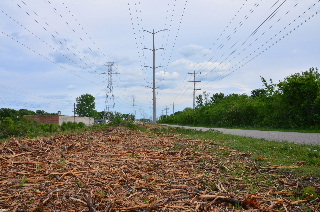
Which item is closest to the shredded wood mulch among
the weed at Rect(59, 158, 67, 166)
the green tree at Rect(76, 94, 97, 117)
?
the weed at Rect(59, 158, 67, 166)

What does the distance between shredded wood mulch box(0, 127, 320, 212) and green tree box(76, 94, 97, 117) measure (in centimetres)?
9846

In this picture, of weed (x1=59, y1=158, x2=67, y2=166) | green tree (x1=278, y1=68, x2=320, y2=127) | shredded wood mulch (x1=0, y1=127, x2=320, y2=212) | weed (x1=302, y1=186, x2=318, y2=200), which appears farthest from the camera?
green tree (x1=278, y1=68, x2=320, y2=127)

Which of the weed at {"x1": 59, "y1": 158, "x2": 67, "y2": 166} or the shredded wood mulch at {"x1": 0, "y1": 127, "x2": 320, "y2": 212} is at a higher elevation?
the weed at {"x1": 59, "y1": 158, "x2": 67, "y2": 166}

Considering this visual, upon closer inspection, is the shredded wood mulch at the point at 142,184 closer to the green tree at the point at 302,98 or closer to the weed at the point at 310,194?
the weed at the point at 310,194

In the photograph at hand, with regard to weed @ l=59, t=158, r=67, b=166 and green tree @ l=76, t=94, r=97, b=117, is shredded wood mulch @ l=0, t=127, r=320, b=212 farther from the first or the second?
green tree @ l=76, t=94, r=97, b=117

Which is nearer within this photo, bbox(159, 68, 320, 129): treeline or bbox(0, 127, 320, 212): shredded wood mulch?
bbox(0, 127, 320, 212): shredded wood mulch

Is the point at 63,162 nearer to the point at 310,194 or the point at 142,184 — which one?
the point at 142,184

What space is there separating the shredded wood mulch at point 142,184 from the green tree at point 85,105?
9846 cm

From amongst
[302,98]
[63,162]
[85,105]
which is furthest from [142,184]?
[85,105]

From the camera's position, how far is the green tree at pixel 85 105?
100875 millimetres

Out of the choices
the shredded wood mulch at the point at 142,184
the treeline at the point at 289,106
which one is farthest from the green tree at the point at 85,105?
the shredded wood mulch at the point at 142,184

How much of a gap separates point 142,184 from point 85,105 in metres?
102

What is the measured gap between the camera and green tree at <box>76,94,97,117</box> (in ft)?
331

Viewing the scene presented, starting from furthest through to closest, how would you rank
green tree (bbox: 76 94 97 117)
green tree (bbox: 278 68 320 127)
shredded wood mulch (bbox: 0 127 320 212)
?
green tree (bbox: 76 94 97 117) < green tree (bbox: 278 68 320 127) < shredded wood mulch (bbox: 0 127 320 212)
